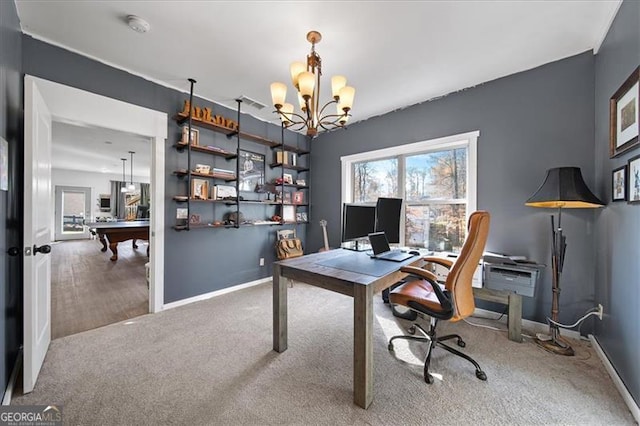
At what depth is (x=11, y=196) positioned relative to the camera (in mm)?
1725

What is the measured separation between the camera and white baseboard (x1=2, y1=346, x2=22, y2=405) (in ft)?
4.77

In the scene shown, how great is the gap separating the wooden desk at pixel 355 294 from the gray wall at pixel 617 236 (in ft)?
A: 4.13

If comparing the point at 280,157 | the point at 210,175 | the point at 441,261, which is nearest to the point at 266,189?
the point at 280,157

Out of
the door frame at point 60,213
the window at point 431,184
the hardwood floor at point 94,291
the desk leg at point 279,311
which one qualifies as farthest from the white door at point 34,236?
the door frame at point 60,213

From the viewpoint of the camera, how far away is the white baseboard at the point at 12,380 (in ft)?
4.77

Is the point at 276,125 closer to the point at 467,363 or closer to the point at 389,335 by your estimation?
the point at 389,335

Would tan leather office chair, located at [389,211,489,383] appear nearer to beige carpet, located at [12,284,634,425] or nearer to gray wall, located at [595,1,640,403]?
beige carpet, located at [12,284,634,425]

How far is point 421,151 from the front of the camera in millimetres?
3318

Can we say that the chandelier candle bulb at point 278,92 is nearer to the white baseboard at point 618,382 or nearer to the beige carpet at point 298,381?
the beige carpet at point 298,381

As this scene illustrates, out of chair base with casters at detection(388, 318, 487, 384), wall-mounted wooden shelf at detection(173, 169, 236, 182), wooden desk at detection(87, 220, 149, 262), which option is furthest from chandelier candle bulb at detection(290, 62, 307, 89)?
wooden desk at detection(87, 220, 149, 262)

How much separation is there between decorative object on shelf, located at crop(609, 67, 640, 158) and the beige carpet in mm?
1556

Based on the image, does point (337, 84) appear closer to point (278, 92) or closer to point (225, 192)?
point (278, 92)

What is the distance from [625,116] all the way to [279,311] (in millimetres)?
2723

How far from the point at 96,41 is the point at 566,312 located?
4754mm
